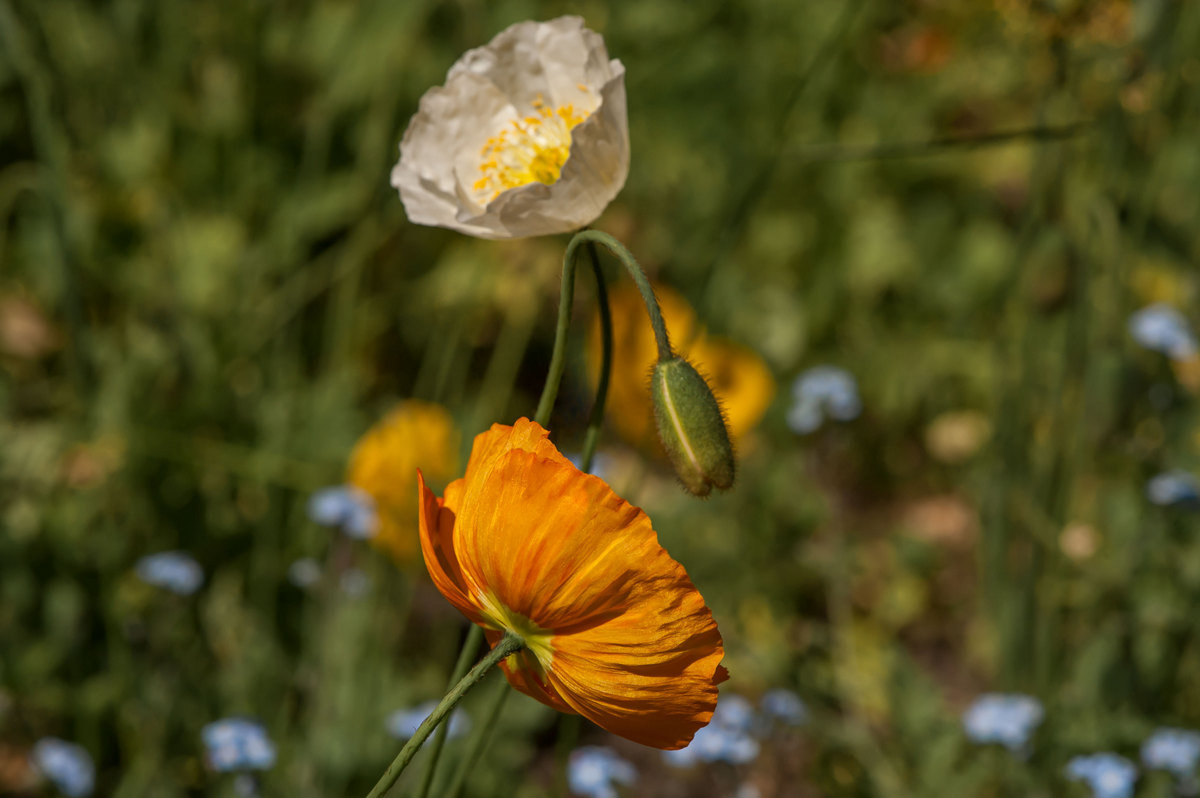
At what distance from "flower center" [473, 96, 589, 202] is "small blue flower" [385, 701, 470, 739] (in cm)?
73

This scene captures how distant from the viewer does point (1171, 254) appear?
247cm

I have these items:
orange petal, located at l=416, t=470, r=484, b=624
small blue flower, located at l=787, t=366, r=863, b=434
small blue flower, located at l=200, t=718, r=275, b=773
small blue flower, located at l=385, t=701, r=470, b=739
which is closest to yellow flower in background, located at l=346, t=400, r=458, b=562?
small blue flower, located at l=385, t=701, r=470, b=739

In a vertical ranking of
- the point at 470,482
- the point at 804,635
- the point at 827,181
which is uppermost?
the point at 470,482

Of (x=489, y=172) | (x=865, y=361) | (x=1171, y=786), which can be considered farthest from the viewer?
(x=865, y=361)

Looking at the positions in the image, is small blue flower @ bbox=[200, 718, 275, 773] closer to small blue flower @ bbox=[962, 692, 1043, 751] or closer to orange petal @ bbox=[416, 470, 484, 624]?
orange petal @ bbox=[416, 470, 484, 624]

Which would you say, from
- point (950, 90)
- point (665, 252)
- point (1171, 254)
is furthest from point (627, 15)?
point (1171, 254)

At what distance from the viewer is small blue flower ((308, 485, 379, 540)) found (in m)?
1.61

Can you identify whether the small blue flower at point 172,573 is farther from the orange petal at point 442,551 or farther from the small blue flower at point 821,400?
the small blue flower at point 821,400

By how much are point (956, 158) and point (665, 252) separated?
87 cm

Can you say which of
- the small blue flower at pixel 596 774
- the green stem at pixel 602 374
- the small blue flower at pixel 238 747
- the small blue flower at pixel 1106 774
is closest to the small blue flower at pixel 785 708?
the small blue flower at pixel 596 774

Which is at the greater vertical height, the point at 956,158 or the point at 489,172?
the point at 489,172

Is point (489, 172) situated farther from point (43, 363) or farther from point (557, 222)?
point (43, 363)

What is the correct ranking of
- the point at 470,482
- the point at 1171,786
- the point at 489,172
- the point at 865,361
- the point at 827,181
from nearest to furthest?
the point at 470,482, the point at 489,172, the point at 1171,786, the point at 865,361, the point at 827,181

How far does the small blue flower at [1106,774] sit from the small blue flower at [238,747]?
1015 mm
